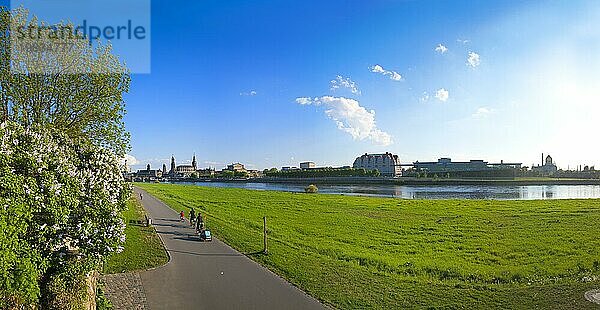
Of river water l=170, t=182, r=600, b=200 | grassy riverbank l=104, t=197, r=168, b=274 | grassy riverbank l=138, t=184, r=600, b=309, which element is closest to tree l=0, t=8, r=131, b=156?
grassy riverbank l=104, t=197, r=168, b=274

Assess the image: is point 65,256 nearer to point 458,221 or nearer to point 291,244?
point 291,244

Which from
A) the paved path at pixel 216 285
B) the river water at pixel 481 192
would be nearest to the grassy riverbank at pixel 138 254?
the paved path at pixel 216 285

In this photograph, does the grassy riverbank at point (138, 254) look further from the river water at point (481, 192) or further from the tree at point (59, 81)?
the river water at point (481, 192)

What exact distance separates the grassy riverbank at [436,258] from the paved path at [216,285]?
2.79ft

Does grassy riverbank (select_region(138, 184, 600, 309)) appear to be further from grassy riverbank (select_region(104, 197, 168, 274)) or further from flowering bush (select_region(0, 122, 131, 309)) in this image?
flowering bush (select_region(0, 122, 131, 309))

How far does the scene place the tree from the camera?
2161 cm

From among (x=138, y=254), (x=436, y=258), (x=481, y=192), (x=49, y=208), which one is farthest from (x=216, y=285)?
(x=481, y=192)

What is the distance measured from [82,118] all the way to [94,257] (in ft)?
48.9

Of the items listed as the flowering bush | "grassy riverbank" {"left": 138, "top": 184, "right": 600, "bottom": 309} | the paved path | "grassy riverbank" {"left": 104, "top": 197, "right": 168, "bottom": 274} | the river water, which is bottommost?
the river water

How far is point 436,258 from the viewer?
75.2 feet

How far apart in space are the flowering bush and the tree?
10.7 metres

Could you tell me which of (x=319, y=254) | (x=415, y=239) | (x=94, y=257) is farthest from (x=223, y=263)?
(x=415, y=239)

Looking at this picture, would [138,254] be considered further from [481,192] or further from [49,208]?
[481,192]

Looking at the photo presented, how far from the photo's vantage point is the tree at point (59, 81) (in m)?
21.6
